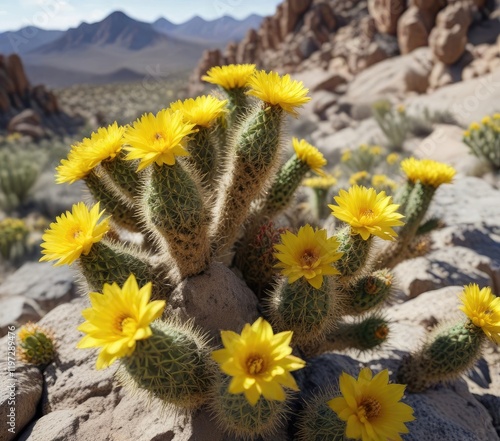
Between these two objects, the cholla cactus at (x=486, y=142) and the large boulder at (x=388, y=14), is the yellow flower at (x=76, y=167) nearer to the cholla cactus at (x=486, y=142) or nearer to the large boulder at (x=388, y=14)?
the cholla cactus at (x=486, y=142)

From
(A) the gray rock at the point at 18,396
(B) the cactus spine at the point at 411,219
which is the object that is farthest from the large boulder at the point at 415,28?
(A) the gray rock at the point at 18,396

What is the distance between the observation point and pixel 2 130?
2734cm

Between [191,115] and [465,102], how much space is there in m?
14.7

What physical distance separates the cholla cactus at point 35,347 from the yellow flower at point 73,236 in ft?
3.49

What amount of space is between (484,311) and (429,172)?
152 centimetres

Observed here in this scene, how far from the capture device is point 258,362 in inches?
64.9

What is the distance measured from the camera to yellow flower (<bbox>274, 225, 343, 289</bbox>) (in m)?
2.03

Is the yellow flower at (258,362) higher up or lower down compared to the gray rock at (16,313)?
higher up

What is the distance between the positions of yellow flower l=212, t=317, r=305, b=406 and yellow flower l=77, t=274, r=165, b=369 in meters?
0.32

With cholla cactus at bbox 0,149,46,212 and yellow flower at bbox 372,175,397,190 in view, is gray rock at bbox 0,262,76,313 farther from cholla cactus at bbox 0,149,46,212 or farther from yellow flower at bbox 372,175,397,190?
cholla cactus at bbox 0,149,46,212

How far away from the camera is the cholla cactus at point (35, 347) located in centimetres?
279

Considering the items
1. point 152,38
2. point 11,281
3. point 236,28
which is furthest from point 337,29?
point 236,28

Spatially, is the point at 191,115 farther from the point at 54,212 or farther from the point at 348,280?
the point at 54,212

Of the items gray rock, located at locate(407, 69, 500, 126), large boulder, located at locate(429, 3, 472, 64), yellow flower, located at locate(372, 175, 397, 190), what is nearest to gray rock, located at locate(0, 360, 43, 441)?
yellow flower, located at locate(372, 175, 397, 190)
